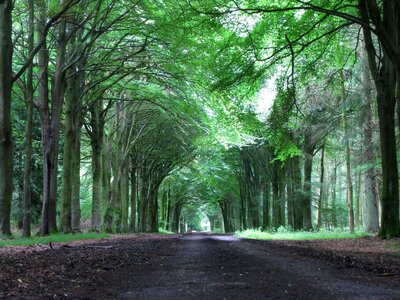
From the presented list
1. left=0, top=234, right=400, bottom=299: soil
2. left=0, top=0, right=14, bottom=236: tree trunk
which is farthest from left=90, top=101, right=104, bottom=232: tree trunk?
left=0, top=234, right=400, bottom=299: soil

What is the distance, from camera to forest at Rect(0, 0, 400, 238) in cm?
1234

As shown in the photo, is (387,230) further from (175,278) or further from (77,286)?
(77,286)

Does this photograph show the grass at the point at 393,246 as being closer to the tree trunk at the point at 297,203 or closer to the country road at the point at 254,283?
the country road at the point at 254,283

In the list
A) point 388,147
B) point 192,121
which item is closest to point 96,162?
point 192,121

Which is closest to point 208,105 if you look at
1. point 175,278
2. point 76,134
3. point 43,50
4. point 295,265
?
point 76,134

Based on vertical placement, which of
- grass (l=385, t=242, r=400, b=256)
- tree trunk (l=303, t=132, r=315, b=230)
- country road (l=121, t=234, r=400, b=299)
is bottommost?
grass (l=385, t=242, r=400, b=256)

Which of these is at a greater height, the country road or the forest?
the forest

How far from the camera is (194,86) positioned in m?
19.4

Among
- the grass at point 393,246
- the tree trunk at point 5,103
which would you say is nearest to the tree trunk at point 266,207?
the grass at point 393,246

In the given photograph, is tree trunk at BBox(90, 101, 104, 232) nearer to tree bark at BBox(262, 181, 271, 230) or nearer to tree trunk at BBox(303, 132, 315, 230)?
tree trunk at BBox(303, 132, 315, 230)

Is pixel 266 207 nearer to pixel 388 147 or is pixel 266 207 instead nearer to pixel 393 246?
pixel 388 147

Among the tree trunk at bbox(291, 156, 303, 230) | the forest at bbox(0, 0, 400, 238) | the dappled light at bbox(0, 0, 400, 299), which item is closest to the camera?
the dappled light at bbox(0, 0, 400, 299)

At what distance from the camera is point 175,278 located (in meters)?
6.09

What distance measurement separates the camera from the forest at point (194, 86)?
12.3 meters
